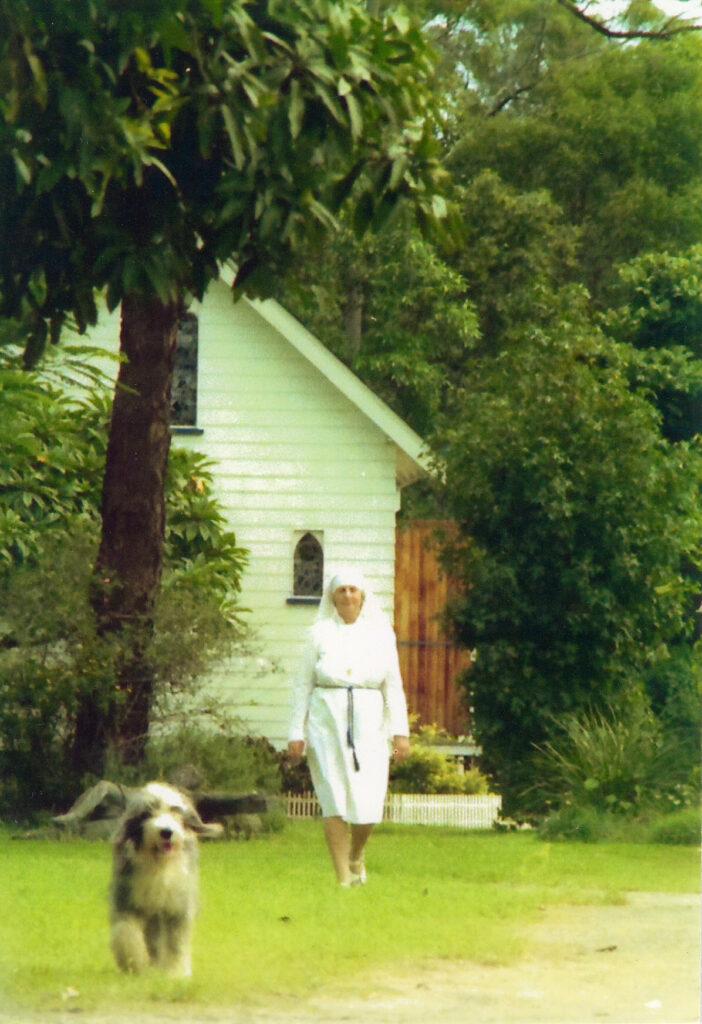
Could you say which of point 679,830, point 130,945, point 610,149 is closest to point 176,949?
point 130,945

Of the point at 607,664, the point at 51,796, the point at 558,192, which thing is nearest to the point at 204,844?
the point at 51,796

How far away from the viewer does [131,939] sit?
663cm

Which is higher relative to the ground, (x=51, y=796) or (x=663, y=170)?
(x=663, y=170)

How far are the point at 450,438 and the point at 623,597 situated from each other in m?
2.02

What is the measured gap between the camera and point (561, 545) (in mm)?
15047

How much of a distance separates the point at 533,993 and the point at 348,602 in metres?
3.34

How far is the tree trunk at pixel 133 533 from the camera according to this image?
1305 centimetres

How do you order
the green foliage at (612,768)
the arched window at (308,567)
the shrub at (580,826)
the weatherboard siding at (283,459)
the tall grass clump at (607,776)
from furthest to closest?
1. the arched window at (308,567)
2. the weatherboard siding at (283,459)
3. the green foliage at (612,768)
4. the tall grass clump at (607,776)
5. the shrub at (580,826)

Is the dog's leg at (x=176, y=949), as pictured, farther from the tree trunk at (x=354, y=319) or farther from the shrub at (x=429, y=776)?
the tree trunk at (x=354, y=319)

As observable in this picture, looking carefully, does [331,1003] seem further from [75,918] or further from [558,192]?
[558,192]

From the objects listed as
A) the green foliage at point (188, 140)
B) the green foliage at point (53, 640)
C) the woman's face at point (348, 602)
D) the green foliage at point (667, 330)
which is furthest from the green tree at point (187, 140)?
the green foliage at point (667, 330)

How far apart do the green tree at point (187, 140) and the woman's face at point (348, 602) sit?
118 inches

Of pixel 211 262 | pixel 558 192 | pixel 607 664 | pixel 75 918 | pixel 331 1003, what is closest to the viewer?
pixel 331 1003

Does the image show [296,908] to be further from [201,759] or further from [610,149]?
[610,149]
